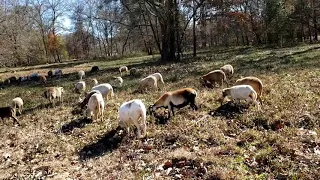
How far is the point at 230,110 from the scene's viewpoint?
1065cm

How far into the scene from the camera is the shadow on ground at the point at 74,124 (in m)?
11.1

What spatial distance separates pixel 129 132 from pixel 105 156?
4.70 ft

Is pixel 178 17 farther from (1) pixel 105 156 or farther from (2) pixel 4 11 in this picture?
(1) pixel 105 156

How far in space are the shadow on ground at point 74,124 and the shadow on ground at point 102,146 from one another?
1810mm

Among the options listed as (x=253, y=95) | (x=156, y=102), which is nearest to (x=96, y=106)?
(x=156, y=102)

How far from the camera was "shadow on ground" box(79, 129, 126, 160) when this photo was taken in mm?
8734

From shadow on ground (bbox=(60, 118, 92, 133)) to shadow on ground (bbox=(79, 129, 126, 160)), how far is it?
5.94ft

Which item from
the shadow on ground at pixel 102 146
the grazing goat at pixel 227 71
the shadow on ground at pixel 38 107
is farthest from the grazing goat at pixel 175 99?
the grazing goat at pixel 227 71

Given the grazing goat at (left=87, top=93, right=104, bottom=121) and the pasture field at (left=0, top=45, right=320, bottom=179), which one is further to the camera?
the grazing goat at (left=87, top=93, right=104, bottom=121)

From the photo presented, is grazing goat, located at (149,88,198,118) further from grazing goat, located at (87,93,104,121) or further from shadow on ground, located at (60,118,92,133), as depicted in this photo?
shadow on ground, located at (60,118,92,133)

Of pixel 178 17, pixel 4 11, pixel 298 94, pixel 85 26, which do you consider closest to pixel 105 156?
pixel 298 94

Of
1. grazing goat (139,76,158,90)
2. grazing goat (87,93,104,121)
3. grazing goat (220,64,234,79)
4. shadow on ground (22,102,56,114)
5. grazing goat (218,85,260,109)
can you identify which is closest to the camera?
grazing goat (218,85,260,109)

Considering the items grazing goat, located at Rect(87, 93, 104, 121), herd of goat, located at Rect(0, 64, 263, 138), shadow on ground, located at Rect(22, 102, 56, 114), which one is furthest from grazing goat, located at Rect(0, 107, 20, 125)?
grazing goat, located at Rect(87, 93, 104, 121)

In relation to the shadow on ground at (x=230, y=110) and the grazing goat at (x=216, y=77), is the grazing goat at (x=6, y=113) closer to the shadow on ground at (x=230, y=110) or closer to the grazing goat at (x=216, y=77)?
the shadow on ground at (x=230, y=110)
